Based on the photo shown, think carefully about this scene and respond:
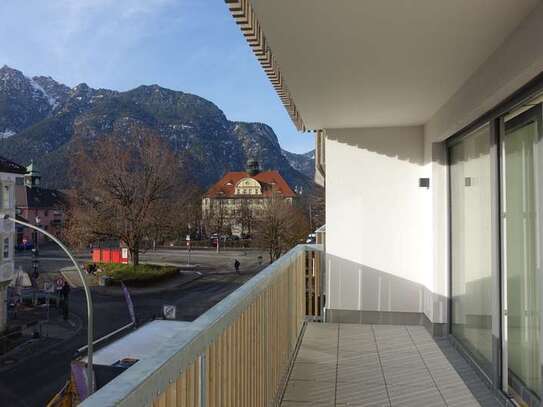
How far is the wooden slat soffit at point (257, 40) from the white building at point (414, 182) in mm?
15

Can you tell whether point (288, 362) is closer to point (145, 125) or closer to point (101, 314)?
point (101, 314)

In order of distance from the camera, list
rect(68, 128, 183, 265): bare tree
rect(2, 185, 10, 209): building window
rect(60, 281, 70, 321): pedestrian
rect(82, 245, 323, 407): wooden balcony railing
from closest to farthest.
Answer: rect(82, 245, 323, 407): wooden balcony railing
rect(60, 281, 70, 321): pedestrian
rect(2, 185, 10, 209): building window
rect(68, 128, 183, 265): bare tree

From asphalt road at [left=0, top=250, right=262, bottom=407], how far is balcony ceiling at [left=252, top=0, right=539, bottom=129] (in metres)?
15.7

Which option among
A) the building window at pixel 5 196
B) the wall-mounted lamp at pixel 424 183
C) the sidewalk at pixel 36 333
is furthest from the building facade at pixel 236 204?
the wall-mounted lamp at pixel 424 183

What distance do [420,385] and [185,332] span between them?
3372mm

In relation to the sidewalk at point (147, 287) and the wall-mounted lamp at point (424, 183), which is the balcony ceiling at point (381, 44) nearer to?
the wall-mounted lamp at point (424, 183)

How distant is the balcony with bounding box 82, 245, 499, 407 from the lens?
1.50 m

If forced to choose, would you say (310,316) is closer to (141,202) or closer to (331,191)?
(331,191)

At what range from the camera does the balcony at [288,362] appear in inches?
59.1

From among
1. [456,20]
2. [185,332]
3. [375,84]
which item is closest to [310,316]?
[375,84]

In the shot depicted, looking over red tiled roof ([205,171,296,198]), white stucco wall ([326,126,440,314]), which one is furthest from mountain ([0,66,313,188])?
white stucco wall ([326,126,440,314])

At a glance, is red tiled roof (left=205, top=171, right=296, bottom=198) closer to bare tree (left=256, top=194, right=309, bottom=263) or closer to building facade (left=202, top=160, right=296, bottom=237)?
building facade (left=202, top=160, right=296, bottom=237)

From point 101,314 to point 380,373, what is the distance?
23.3 m

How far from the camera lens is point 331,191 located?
691 cm
